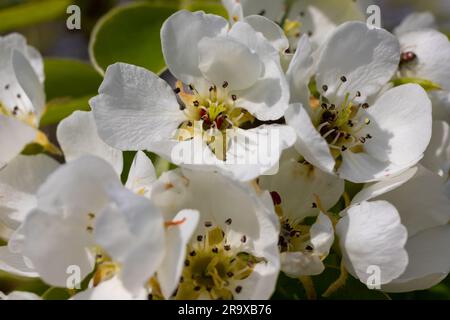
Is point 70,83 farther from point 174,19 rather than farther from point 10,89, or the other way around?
point 174,19

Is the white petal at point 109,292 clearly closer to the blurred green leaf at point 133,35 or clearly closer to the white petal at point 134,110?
the white petal at point 134,110

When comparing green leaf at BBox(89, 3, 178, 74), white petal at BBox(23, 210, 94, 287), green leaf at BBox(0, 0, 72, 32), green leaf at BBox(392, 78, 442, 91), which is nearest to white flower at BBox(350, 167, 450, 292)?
green leaf at BBox(392, 78, 442, 91)

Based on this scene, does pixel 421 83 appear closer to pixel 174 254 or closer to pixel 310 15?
pixel 310 15

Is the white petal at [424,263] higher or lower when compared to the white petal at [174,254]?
lower

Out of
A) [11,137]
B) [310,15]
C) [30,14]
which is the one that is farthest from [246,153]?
[30,14]

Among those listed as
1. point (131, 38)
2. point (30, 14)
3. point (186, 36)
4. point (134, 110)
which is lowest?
point (30, 14)

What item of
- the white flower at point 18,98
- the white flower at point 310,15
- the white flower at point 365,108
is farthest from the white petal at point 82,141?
the white flower at point 310,15
